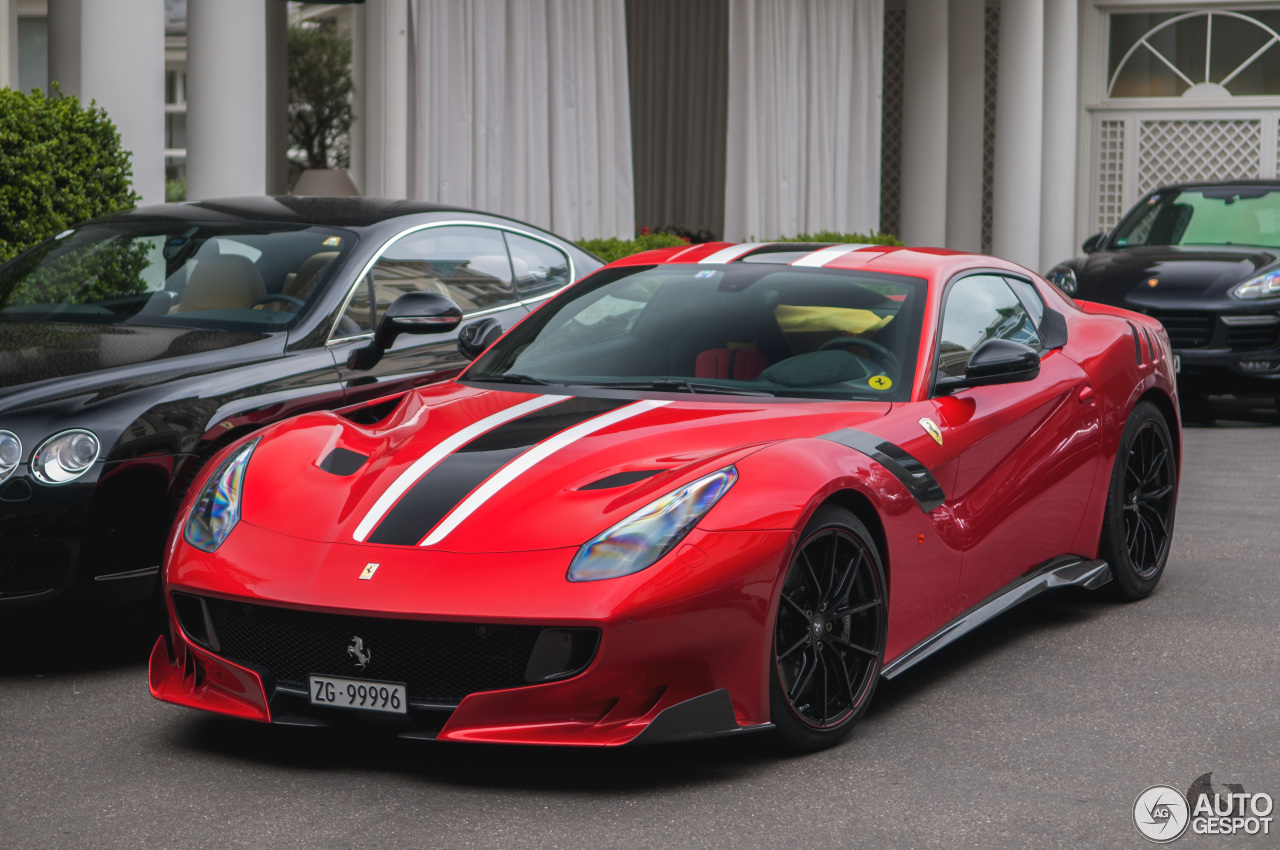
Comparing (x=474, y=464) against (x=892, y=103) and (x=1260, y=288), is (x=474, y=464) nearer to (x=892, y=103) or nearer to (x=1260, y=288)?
(x=1260, y=288)

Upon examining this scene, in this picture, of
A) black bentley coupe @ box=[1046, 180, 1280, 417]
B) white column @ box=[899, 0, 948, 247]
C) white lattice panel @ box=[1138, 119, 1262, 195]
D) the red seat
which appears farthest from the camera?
white lattice panel @ box=[1138, 119, 1262, 195]

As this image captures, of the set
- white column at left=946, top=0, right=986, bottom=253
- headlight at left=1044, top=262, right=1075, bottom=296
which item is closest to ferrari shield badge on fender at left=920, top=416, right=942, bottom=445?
headlight at left=1044, top=262, right=1075, bottom=296

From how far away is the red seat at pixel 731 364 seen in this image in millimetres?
4844

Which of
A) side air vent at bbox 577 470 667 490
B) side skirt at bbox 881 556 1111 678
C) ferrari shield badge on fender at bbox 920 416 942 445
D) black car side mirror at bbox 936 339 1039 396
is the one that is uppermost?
black car side mirror at bbox 936 339 1039 396

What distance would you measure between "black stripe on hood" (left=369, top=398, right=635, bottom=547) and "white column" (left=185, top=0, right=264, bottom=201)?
6363mm

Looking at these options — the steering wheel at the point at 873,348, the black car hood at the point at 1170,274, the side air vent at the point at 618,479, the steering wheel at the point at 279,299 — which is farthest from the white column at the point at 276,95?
the side air vent at the point at 618,479

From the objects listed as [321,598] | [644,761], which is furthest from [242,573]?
[644,761]

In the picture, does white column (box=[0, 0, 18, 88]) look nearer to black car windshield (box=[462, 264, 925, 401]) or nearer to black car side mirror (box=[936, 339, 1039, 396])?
black car windshield (box=[462, 264, 925, 401])

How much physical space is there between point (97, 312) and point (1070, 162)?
57.0 feet

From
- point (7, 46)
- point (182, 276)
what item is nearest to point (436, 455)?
point (182, 276)

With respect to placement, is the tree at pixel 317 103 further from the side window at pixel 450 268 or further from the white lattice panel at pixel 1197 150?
the side window at pixel 450 268

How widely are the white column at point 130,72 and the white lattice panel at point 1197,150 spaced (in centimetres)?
1679

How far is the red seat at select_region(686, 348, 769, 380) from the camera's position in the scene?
15.9 feet

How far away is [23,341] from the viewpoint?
540 cm
